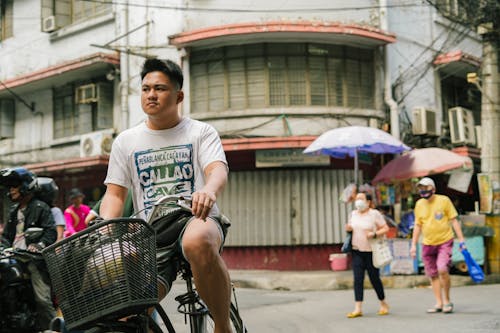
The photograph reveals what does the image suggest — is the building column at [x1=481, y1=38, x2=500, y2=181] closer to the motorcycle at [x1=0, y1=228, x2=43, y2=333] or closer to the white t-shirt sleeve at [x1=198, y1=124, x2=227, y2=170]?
the motorcycle at [x1=0, y1=228, x2=43, y2=333]

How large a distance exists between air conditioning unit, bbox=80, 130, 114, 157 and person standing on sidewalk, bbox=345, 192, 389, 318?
29.1 feet

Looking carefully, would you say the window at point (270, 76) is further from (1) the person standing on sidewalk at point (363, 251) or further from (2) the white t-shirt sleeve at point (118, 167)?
(2) the white t-shirt sleeve at point (118, 167)

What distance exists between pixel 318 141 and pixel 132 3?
630 cm

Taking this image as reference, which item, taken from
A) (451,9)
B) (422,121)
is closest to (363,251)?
(422,121)

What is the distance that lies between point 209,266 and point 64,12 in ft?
56.1

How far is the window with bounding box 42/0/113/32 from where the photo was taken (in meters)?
18.3

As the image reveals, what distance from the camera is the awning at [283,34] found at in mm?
14617

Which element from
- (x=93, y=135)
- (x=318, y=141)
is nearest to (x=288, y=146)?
(x=318, y=141)

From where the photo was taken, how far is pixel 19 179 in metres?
6.39

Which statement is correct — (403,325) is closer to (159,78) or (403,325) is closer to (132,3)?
(159,78)

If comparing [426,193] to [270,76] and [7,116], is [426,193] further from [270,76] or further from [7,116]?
[7,116]

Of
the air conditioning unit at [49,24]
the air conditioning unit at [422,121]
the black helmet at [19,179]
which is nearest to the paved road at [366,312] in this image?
the black helmet at [19,179]

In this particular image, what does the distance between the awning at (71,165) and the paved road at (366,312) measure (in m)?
5.86

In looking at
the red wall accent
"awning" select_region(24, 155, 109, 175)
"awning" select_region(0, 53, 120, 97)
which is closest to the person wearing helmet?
the red wall accent
